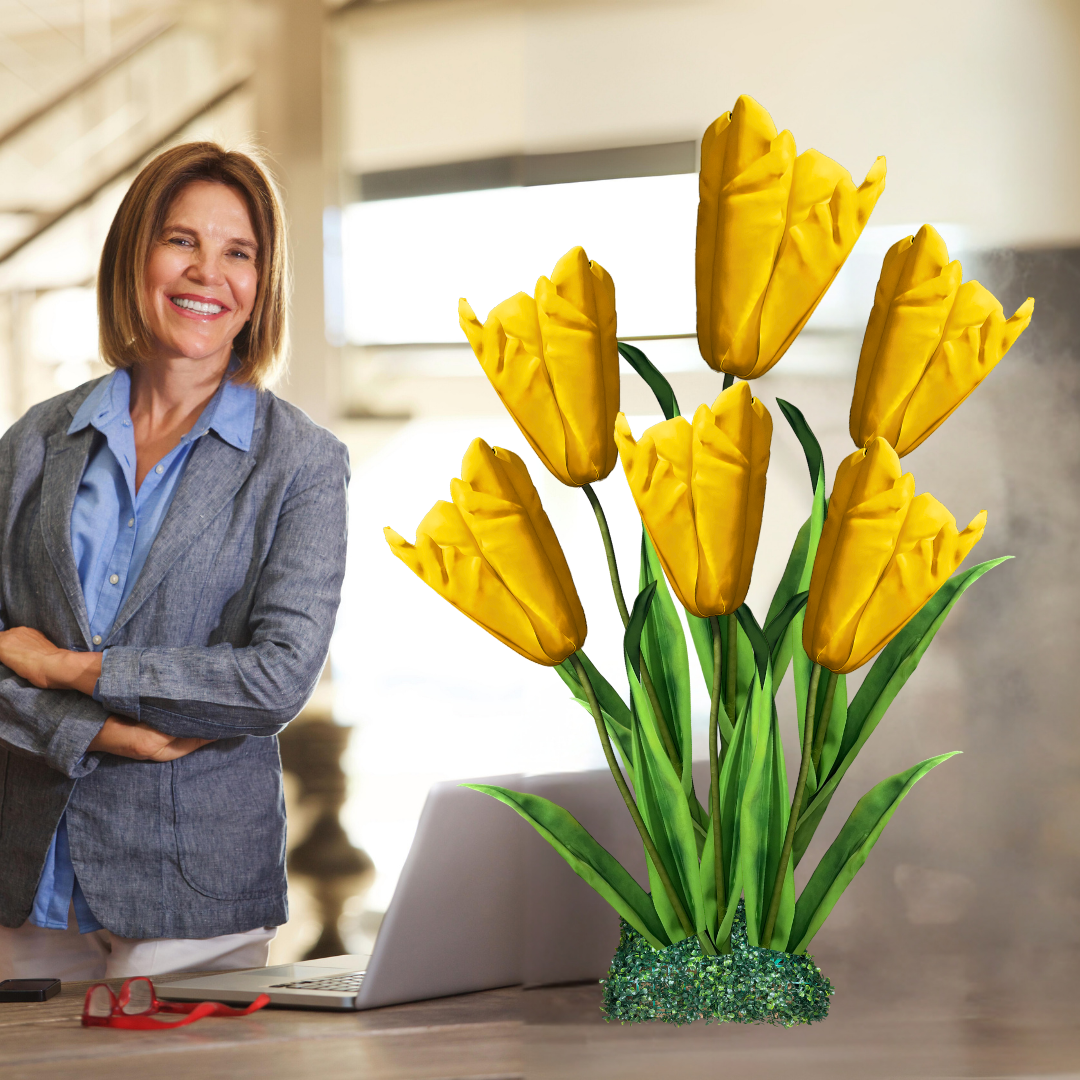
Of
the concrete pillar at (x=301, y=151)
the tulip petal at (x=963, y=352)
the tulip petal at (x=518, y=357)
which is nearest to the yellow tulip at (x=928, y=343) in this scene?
the tulip petal at (x=963, y=352)

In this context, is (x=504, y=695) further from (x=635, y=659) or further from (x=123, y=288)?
(x=635, y=659)

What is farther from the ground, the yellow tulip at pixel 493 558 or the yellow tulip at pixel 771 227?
the yellow tulip at pixel 771 227

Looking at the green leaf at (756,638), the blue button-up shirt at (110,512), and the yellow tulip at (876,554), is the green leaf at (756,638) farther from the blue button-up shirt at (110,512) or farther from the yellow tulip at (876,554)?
the blue button-up shirt at (110,512)

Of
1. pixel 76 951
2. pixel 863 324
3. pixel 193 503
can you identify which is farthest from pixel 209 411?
pixel 863 324

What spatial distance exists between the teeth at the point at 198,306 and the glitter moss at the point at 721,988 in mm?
1044

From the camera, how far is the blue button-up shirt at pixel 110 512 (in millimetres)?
1315

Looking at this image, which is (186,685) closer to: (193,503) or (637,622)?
(193,503)

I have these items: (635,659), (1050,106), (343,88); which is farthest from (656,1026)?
(343,88)

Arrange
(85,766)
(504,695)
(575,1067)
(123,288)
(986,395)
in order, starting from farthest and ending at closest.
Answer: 1. (504,695)
2. (123,288)
3. (85,766)
4. (986,395)
5. (575,1067)

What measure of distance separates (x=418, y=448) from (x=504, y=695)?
1.63 feet

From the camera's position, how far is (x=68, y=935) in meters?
1.35

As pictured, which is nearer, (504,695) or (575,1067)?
(575,1067)

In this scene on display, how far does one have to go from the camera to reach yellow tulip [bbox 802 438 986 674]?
25.4 inches

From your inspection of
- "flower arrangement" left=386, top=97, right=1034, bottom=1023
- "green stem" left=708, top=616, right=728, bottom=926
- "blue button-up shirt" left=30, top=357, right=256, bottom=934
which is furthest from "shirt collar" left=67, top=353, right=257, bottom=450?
"green stem" left=708, top=616, right=728, bottom=926
